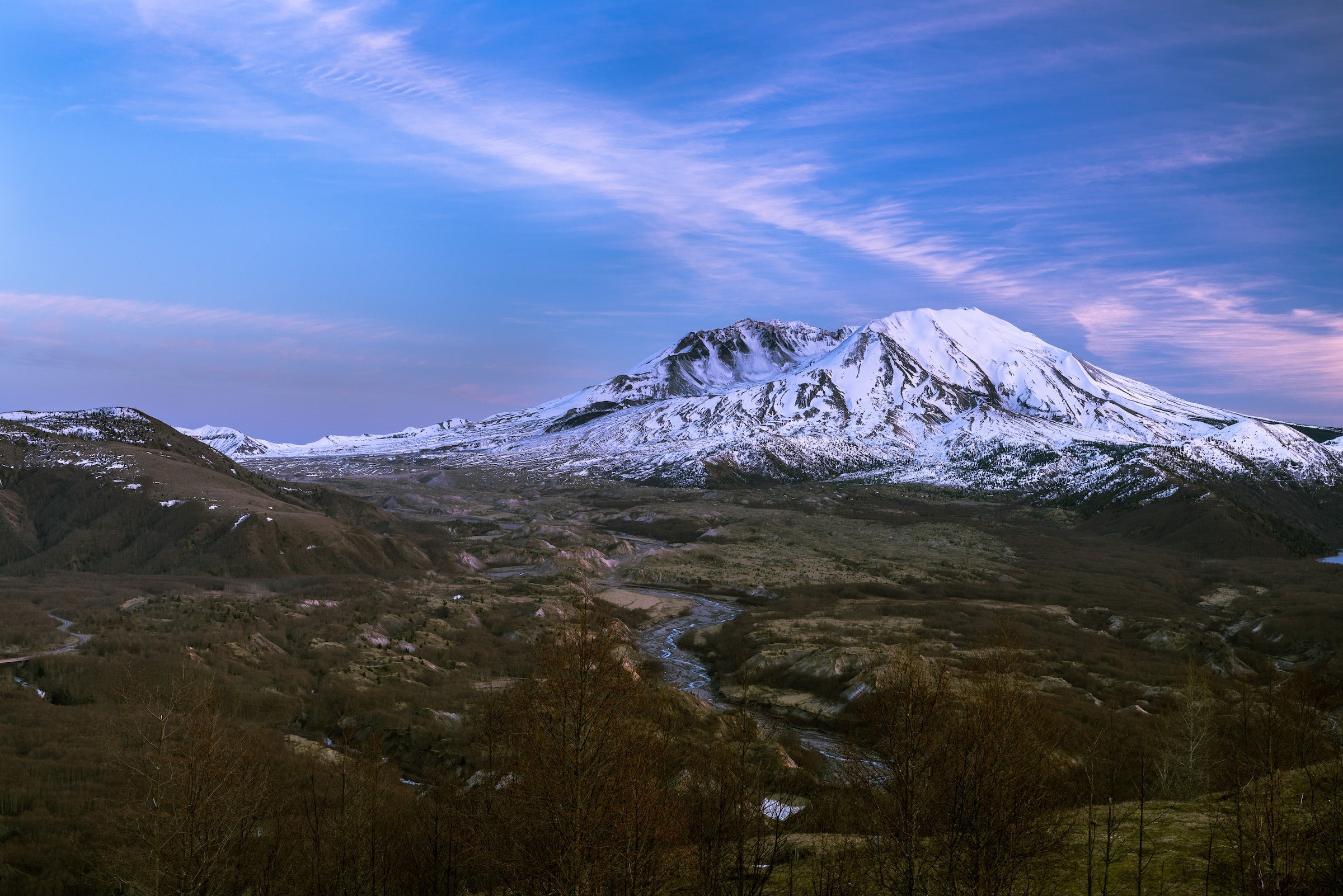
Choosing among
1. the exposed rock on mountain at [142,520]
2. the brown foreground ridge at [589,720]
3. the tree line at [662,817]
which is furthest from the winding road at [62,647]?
the exposed rock on mountain at [142,520]

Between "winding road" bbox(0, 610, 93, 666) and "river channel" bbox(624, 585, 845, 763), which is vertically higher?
"winding road" bbox(0, 610, 93, 666)

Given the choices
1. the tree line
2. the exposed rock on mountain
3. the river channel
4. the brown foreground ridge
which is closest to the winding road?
the brown foreground ridge

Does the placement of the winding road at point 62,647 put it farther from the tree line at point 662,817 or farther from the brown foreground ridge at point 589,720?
the tree line at point 662,817

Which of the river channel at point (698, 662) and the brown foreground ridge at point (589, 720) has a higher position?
the brown foreground ridge at point (589, 720)

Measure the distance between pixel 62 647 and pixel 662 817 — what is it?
38805 mm

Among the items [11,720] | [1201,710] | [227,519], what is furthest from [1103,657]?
[227,519]

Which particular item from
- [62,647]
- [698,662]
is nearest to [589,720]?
[62,647]

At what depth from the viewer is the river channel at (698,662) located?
143ft

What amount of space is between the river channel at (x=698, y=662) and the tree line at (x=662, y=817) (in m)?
7.33

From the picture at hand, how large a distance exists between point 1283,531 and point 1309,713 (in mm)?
150917

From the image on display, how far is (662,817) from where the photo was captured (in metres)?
16.7

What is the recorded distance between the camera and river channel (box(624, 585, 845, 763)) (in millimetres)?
43688

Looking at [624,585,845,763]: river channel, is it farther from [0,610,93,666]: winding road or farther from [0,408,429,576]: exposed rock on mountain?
[0,610,93,666]: winding road

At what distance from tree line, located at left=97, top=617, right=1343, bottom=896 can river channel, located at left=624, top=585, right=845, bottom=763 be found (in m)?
7.33
